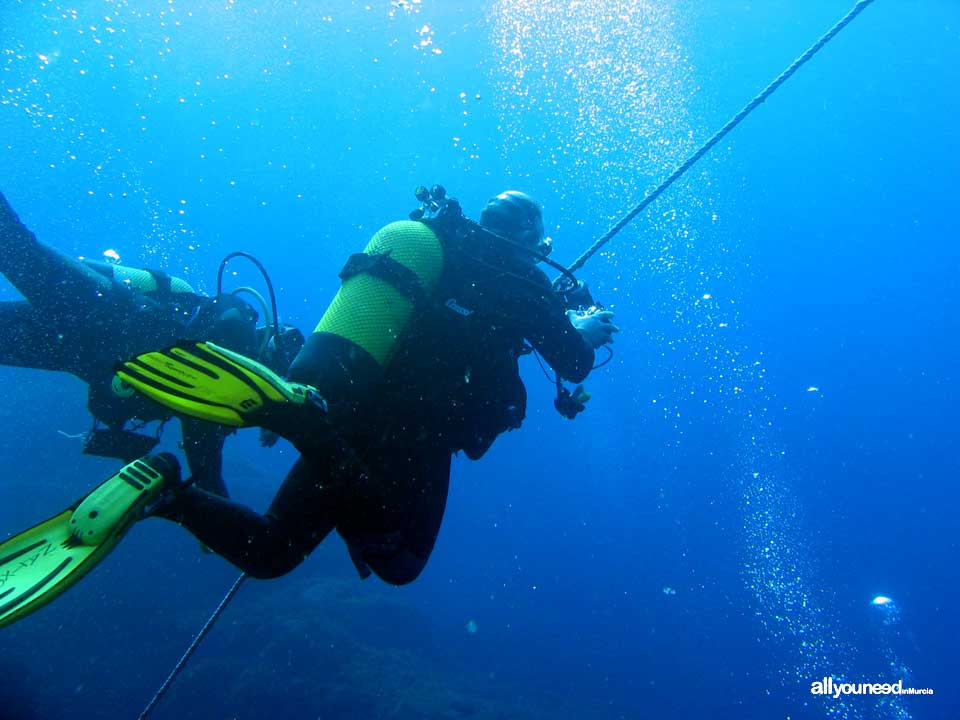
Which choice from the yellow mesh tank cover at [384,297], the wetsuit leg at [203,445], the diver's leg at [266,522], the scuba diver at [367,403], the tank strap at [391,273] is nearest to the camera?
the scuba diver at [367,403]

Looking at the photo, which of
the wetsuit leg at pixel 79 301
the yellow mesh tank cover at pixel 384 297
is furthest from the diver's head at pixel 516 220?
the wetsuit leg at pixel 79 301

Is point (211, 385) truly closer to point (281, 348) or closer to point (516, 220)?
point (281, 348)

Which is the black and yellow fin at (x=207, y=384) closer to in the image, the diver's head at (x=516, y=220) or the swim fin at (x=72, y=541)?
the swim fin at (x=72, y=541)

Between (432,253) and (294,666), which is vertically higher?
(432,253)

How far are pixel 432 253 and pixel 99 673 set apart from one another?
51.0 ft

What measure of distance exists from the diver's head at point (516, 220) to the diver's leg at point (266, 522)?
1.87 m

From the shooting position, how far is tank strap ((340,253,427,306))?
2.53 m

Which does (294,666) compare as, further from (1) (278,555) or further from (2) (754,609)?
(2) (754,609)

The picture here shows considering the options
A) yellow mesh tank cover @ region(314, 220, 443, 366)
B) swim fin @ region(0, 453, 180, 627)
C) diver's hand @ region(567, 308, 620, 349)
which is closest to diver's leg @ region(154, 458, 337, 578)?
swim fin @ region(0, 453, 180, 627)

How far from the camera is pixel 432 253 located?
2676 millimetres

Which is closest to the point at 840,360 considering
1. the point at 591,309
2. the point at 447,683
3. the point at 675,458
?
the point at 675,458

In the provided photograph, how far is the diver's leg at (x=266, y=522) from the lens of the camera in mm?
2137

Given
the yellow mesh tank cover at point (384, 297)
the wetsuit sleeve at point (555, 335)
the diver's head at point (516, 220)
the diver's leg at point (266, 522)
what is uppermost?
the diver's head at point (516, 220)

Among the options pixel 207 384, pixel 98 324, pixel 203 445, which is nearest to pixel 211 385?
pixel 207 384
